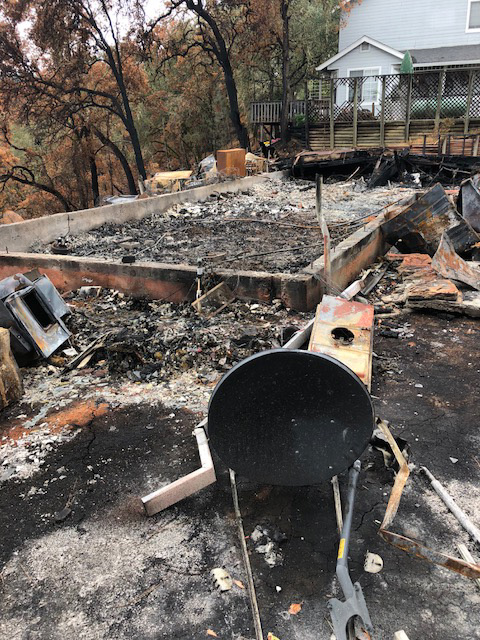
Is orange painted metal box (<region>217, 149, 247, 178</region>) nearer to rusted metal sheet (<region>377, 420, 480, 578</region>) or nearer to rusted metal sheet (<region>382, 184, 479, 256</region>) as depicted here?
rusted metal sheet (<region>382, 184, 479, 256</region>)

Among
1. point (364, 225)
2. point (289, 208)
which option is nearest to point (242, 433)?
point (364, 225)

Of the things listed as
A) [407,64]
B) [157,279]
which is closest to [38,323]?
[157,279]

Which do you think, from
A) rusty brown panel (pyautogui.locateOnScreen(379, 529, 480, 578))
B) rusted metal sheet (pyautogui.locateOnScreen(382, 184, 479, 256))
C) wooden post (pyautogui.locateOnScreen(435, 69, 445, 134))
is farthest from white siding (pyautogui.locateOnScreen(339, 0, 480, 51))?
rusty brown panel (pyautogui.locateOnScreen(379, 529, 480, 578))

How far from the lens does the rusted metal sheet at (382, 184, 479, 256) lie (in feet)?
26.8

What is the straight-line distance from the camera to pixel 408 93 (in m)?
21.3

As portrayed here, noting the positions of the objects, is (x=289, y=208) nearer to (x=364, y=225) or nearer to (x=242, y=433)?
(x=364, y=225)

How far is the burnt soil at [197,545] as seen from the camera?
2385 mm

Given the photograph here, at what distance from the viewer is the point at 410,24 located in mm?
25750

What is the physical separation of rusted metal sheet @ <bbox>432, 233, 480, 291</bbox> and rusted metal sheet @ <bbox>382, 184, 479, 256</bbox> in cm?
124

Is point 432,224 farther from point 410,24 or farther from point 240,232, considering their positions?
point 410,24

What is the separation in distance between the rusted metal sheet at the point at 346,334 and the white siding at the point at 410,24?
2691 cm

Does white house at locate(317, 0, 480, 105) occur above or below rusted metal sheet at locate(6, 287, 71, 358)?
above

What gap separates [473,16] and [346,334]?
2763 centimetres

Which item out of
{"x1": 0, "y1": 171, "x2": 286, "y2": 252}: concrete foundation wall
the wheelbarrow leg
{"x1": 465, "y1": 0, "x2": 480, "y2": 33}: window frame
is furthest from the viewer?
{"x1": 465, "y1": 0, "x2": 480, "y2": 33}: window frame
